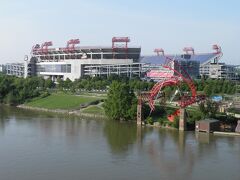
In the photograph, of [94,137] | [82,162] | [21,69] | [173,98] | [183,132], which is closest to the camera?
[82,162]

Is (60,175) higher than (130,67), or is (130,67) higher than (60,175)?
(130,67)

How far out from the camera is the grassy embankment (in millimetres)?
36756

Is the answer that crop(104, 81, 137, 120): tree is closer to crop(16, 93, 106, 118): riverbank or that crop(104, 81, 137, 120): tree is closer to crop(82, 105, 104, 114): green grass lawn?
crop(16, 93, 106, 118): riverbank

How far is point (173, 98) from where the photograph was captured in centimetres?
3619

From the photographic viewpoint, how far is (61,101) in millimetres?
41938

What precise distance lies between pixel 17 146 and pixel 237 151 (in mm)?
10796

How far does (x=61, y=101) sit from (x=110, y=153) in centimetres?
2237

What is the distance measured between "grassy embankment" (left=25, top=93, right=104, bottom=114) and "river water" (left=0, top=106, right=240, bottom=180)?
700cm

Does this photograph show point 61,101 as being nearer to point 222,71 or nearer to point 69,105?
point 69,105

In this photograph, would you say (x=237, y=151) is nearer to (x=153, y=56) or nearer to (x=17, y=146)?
(x=17, y=146)

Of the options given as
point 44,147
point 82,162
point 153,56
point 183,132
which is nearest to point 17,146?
point 44,147

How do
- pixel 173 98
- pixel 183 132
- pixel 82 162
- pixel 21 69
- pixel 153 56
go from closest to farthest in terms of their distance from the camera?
1. pixel 82 162
2. pixel 183 132
3. pixel 173 98
4. pixel 21 69
5. pixel 153 56

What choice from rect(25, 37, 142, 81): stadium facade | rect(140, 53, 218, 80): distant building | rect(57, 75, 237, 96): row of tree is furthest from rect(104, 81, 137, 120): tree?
rect(25, 37, 142, 81): stadium facade

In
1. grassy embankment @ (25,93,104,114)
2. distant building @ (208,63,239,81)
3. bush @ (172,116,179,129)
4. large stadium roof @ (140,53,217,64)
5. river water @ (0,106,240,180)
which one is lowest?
river water @ (0,106,240,180)
